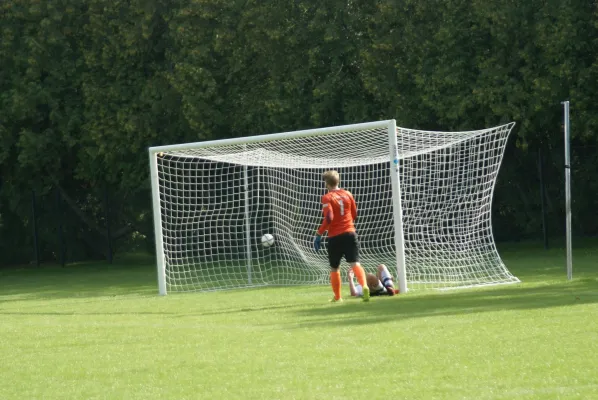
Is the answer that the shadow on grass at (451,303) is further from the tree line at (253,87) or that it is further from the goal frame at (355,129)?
the tree line at (253,87)

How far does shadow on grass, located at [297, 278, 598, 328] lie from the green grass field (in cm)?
3

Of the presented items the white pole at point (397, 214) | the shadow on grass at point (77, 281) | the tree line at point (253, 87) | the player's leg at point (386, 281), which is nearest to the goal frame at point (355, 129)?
the white pole at point (397, 214)

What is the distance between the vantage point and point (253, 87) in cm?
2569

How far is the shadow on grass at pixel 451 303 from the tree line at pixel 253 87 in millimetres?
9431

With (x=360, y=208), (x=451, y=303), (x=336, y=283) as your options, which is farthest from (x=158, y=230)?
(x=451, y=303)

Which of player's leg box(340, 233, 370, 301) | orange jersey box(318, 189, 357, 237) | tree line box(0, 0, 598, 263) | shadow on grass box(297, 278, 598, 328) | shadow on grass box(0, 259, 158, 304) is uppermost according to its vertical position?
tree line box(0, 0, 598, 263)

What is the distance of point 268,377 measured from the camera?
7477 millimetres

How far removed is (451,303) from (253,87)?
1445 centimetres

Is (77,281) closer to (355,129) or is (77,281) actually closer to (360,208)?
(360,208)

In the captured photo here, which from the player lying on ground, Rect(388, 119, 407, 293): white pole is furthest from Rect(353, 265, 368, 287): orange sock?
Rect(388, 119, 407, 293): white pole

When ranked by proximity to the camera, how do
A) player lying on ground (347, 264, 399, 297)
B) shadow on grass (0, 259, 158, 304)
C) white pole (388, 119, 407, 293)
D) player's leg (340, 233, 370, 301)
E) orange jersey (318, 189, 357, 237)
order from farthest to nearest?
shadow on grass (0, 259, 158, 304) → white pole (388, 119, 407, 293) → player lying on ground (347, 264, 399, 297) → player's leg (340, 233, 370, 301) → orange jersey (318, 189, 357, 237)

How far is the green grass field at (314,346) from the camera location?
6.98m

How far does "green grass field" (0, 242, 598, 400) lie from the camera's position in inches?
275

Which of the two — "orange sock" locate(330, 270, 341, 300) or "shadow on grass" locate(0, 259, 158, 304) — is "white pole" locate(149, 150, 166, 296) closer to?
"shadow on grass" locate(0, 259, 158, 304)
